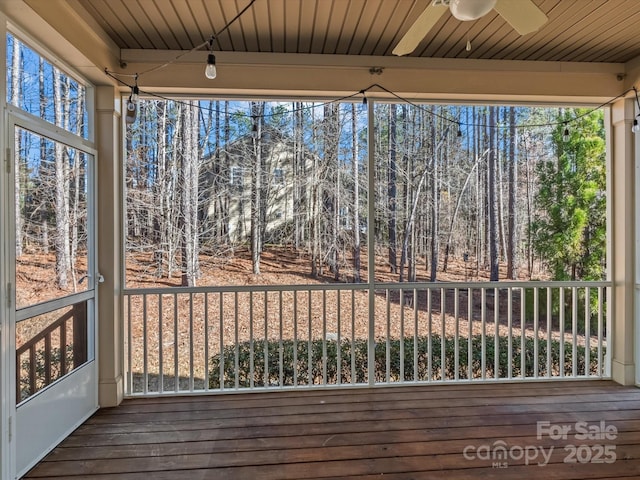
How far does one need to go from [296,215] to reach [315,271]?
2.35 feet

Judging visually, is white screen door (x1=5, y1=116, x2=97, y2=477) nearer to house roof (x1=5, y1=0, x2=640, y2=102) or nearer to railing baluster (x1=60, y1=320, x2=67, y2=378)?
railing baluster (x1=60, y1=320, x2=67, y2=378)

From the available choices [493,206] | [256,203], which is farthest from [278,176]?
[493,206]

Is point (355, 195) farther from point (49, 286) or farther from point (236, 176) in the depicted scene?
point (49, 286)

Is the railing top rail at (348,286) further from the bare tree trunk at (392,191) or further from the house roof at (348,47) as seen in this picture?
the house roof at (348,47)

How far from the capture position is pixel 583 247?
393 cm

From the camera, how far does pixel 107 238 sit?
2605 millimetres

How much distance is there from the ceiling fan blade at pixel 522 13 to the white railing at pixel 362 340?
1903mm

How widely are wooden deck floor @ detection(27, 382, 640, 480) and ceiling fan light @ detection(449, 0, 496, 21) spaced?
7.10 ft

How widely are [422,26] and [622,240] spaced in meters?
2.66

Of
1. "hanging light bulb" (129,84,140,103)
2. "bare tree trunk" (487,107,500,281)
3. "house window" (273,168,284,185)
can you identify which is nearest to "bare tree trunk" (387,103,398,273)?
"bare tree trunk" (487,107,500,281)

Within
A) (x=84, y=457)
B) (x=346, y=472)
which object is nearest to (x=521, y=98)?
(x=346, y=472)

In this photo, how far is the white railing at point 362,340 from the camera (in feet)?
9.48

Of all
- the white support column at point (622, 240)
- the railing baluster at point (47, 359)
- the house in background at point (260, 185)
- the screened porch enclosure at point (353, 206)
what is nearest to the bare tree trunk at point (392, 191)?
the screened porch enclosure at point (353, 206)

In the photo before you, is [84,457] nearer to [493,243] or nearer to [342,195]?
[342,195]
